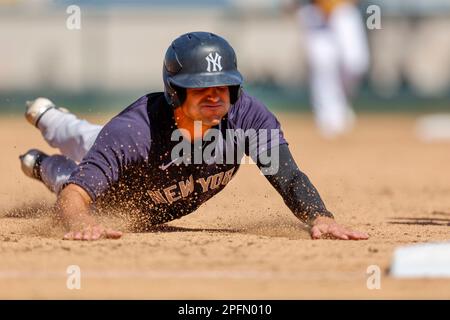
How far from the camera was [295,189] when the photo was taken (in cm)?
596

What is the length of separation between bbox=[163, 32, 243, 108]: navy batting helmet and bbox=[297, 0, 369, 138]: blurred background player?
1075 cm

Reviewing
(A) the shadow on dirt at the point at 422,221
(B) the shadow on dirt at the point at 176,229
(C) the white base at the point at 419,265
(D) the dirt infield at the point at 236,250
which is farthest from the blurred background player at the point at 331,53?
(C) the white base at the point at 419,265

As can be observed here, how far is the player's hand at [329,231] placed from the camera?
Answer: 592 cm

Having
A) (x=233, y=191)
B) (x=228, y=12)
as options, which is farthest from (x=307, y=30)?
(x=233, y=191)

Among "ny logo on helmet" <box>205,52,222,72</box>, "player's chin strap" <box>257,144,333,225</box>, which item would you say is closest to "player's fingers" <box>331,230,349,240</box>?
"player's chin strap" <box>257,144,333,225</box>

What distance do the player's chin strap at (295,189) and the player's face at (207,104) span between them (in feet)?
1.53

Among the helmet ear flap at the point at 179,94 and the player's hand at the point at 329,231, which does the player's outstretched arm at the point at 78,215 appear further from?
the player's hand at the point at 329,231

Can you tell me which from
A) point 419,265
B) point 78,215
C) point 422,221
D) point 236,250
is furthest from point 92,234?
point 422,221

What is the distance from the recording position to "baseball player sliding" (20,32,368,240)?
5723mm

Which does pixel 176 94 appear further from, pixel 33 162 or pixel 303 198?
pixel 33 162

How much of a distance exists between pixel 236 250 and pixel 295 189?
1.88 feet

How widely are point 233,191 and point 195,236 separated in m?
3.52

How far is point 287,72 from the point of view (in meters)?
23.1
